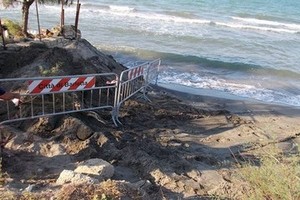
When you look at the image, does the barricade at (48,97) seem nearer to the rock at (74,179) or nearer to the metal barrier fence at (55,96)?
the metal barrier fence at (55,96)

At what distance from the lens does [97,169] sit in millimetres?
6742

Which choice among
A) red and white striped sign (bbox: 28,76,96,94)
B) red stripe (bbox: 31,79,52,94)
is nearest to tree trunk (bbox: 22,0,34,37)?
red and white striped sign (bbox: 28,76,96,94)

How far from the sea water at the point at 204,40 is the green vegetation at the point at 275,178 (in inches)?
443

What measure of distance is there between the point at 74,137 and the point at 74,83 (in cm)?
119

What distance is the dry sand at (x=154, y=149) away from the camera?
7.13 metres

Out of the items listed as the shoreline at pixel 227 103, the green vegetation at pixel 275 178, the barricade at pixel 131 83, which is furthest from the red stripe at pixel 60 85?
the shoreline at pixel 227 103

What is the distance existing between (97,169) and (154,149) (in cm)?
216

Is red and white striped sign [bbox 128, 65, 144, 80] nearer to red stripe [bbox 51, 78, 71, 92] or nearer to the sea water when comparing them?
red stripe [bbox 51, 78, 71, 92]

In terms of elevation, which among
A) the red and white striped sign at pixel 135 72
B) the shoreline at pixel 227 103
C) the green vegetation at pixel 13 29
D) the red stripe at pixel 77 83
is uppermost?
the red stripe at pixel 77 83

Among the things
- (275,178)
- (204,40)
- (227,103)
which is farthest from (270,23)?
(275,178)

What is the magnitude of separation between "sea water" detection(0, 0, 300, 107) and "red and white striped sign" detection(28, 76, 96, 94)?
8.03 metres

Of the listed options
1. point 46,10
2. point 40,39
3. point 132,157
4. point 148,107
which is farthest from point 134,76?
point 46,10

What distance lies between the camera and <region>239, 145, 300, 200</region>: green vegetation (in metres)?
4.62

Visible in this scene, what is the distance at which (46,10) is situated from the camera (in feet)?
116
